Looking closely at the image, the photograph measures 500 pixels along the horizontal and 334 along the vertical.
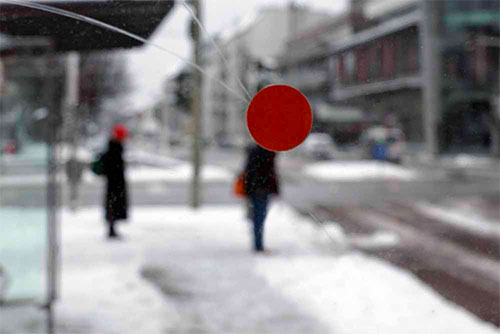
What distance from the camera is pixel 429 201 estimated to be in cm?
1169

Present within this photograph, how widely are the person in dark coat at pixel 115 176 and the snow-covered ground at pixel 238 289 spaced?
55cm

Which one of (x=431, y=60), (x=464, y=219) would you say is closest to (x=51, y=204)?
(x=431, y=60)

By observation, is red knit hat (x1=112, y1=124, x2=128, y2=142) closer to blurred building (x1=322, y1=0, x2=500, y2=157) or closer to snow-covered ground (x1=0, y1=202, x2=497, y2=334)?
snow-covered ground (x1=0, y1=202, x2=497, y2=334)

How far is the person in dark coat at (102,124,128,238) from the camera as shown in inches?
106

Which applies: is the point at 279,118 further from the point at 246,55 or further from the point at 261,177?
the point at 246,55

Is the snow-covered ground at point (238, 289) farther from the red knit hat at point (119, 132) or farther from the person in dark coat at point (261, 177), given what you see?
the red knit hat at point (119, 132)

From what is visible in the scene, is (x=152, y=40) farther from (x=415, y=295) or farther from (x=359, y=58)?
(x=415, y=295)

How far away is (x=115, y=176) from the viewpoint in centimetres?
296

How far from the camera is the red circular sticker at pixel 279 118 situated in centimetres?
128

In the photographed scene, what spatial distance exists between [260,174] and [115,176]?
1529 mm

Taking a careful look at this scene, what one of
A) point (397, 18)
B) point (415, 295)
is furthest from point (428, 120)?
point (415, 295)

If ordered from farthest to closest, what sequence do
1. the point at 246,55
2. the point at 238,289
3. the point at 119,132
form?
1. the point at 119,132
2. the point at 238,289
3. the point at 246,55

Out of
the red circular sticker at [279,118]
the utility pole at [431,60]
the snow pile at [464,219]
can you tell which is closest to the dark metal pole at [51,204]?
the utility pole at [431,60]

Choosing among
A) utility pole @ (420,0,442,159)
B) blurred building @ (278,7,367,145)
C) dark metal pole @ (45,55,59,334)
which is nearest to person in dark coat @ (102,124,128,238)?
dark metal pole @ (45,55,59,334)
